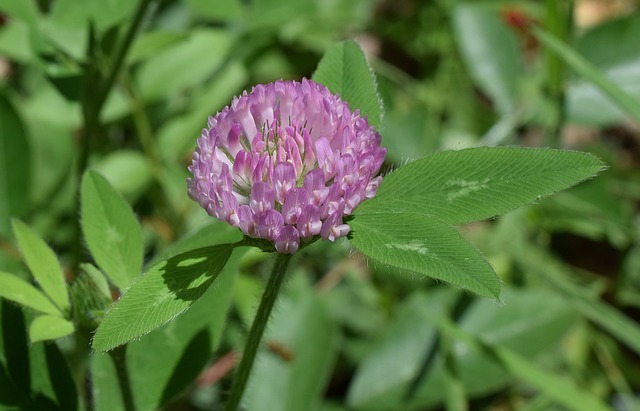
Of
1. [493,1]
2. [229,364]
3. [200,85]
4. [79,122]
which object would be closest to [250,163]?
[229,364]

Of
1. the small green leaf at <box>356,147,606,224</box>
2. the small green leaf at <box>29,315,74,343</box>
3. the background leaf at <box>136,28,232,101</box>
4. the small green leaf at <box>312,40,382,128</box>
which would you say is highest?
the small green leaf at <box>312,40,382,128</box>

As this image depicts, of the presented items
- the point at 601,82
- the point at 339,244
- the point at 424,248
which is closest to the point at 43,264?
the point at 424,248

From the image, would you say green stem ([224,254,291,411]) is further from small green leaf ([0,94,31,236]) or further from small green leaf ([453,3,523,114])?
small green leaf ([453,3,523,114])

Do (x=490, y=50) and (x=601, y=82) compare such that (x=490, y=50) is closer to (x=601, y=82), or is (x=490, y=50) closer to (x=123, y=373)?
(x=601, y=82)

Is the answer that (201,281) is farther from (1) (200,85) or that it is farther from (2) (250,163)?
(1) (200,85)

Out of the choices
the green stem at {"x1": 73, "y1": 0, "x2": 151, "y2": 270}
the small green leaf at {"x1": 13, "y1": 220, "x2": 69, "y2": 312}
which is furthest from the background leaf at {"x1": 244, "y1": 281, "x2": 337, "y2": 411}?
the small green leaf at {"x1": 13, "y1": 220, "x2": 69, "y2": 312}
